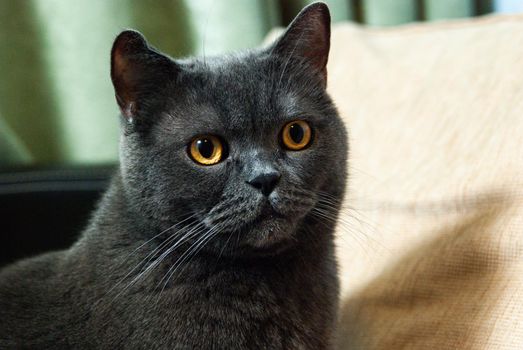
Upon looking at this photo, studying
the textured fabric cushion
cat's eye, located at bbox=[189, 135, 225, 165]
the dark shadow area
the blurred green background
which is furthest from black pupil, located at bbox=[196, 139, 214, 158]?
the blurred green background

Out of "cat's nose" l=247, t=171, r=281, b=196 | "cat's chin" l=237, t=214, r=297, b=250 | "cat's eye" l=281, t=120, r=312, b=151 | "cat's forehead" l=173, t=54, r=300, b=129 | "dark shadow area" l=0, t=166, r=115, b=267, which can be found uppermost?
"cat's forehead" l=173, t=54, r=300, b=129

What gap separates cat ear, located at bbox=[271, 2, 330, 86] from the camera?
900mm

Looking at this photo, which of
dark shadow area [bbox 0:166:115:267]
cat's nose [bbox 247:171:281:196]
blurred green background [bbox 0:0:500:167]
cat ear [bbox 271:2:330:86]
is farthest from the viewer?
blurred green background [bbox 0:0:500:167]

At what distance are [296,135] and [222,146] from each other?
10 centimetres

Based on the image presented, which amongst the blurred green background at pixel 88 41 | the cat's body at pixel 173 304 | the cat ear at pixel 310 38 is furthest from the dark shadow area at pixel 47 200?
the cat ear at pixel 310 38

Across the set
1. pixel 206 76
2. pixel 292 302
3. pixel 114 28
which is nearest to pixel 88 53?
pixel 114 28

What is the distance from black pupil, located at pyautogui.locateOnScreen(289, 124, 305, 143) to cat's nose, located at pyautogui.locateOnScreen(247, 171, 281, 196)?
0.09 meters

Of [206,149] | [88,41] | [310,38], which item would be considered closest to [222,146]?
[206,149]

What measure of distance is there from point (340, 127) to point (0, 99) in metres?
1.16

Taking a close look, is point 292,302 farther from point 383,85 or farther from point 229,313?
point 383,85

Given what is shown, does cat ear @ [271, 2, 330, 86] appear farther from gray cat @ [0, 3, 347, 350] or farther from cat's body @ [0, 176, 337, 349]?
cat's body @ [0, 176, 337, 349]

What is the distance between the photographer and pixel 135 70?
0.82 meters

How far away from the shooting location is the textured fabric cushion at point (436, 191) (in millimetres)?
918

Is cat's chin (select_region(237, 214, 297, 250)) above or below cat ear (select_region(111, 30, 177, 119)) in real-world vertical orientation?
below
